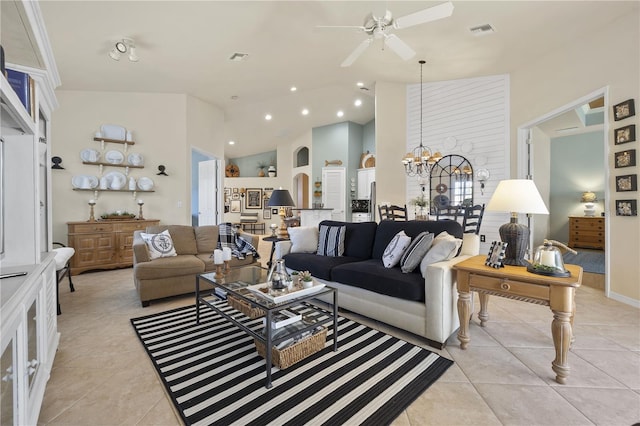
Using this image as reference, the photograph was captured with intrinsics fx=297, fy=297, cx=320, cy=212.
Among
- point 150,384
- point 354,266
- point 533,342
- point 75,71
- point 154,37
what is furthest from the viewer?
point 75,71

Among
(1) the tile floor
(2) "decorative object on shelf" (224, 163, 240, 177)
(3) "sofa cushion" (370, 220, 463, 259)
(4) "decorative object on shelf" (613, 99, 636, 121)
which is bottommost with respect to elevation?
(1) the tile floor

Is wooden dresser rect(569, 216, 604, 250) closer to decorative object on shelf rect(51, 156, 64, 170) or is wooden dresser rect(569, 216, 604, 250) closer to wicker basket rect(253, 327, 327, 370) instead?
wicker basket rect(253, 327, 327, 370)

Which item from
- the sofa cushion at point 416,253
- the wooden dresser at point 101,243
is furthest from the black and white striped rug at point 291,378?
the wooden dresser at point 101,243

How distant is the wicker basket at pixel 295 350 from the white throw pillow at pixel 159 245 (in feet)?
6.76

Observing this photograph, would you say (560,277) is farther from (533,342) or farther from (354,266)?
(354,266)

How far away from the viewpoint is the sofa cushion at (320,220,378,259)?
3473 mm

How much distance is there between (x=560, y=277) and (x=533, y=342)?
796mm

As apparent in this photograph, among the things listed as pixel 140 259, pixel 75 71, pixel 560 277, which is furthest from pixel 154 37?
pixel 560 277

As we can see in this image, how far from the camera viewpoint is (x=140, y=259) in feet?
10.7

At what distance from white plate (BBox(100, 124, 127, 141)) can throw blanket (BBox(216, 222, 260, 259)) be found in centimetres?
299

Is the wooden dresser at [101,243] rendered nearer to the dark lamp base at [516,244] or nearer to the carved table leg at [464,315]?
the carved table leg at [464,315]

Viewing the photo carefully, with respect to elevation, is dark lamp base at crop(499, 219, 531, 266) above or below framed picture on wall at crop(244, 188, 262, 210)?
below

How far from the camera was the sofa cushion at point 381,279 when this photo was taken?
2354mm

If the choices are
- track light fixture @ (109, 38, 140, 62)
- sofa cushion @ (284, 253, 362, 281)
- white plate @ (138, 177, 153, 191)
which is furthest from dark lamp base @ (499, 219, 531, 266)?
white plate @ (138, 177, 153, 191)
